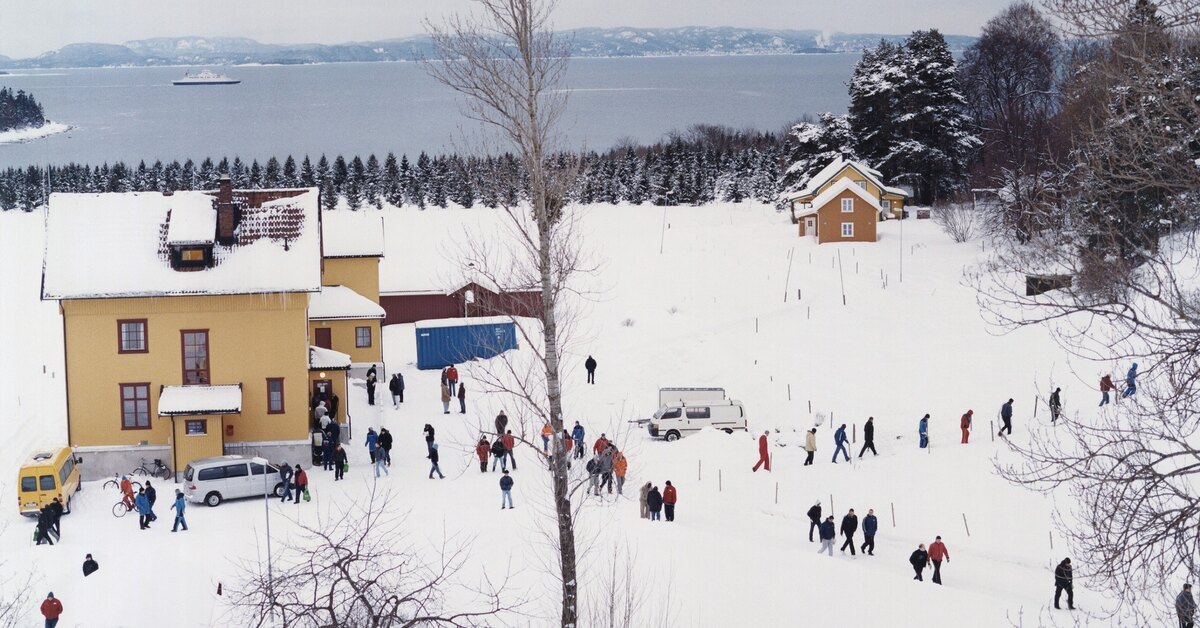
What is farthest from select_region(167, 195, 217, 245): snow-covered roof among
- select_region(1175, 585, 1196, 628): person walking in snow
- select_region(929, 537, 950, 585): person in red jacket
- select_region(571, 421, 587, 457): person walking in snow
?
select_region(1175, 585, 1196, 628): person walking in snow

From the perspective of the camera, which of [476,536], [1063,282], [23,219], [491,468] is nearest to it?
[1063,282]

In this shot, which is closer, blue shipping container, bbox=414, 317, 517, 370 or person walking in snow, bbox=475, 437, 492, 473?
person walking in snow, bbox=475, 437, 492, 473

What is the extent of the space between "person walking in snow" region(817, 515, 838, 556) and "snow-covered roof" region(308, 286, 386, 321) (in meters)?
20.0

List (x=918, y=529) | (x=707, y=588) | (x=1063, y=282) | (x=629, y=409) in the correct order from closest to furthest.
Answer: (x=1063, y=282), (x=707, y=588), (x=918, y=529), (x=629, y=409)

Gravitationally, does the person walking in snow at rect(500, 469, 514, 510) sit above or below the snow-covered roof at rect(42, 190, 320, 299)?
below

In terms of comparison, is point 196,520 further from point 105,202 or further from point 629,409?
point 629,409

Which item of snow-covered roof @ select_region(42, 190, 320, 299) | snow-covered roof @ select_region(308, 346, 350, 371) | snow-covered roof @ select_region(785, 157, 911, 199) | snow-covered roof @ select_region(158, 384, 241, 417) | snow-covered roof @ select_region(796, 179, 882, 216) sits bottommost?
snow-covered roof @ select_region(158, 384, 241, 417)

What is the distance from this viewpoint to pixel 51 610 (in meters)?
18.4

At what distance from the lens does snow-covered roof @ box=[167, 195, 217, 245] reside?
28797 millimetres

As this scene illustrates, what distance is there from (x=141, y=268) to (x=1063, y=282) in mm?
23099

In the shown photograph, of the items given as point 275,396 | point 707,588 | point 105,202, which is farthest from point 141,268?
point 707,588

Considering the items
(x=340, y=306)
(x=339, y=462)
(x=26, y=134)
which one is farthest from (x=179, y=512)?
(x=26, y=134)

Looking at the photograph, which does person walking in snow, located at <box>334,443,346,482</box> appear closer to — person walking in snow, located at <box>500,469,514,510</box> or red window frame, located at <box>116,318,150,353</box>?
person walking in snow, located at <box>500,469,514,510</box>

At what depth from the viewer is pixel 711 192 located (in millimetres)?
77812
